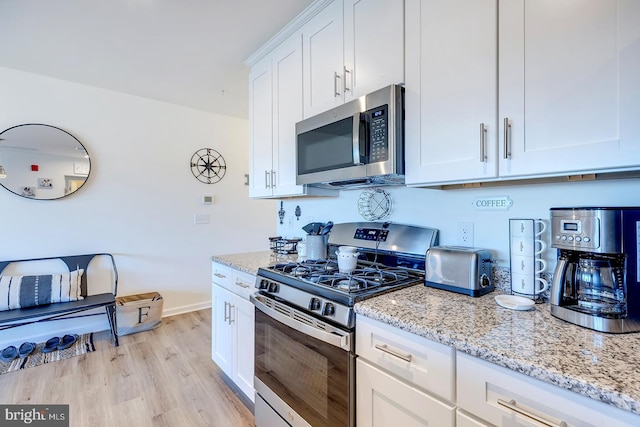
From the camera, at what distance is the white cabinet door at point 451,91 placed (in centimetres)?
109

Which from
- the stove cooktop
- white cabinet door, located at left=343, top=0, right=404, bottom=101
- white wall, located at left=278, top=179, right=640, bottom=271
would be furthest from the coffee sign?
white cabinet door, located at left=343, top=0, right=404, bottom=101

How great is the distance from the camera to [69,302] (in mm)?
2666

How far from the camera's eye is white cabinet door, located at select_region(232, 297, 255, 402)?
1763 mm

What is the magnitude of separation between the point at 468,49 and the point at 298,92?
3.63 feet

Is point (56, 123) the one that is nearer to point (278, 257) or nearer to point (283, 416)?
point (278, 257)

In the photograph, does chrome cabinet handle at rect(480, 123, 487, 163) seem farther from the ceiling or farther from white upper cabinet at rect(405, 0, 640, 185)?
the ceiling

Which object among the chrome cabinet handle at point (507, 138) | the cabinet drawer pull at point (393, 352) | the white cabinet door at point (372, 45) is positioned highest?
the white cabinet door at point (372, 45)

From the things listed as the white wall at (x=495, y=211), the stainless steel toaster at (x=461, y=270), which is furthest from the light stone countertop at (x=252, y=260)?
the stainless steel toaster at (x=461, y=270)

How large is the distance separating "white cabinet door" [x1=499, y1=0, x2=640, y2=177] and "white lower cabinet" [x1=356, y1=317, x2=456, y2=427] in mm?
690

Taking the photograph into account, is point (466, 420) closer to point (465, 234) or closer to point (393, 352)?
point (393, 352)

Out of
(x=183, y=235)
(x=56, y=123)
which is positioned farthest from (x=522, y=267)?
(x=56, y=123)

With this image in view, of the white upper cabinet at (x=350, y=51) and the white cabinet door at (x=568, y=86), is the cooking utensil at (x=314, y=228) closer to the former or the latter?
the white upper cabinet at (x=350, y=51)

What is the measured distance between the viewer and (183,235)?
3689 millimetres

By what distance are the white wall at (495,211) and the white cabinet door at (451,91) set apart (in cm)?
29
